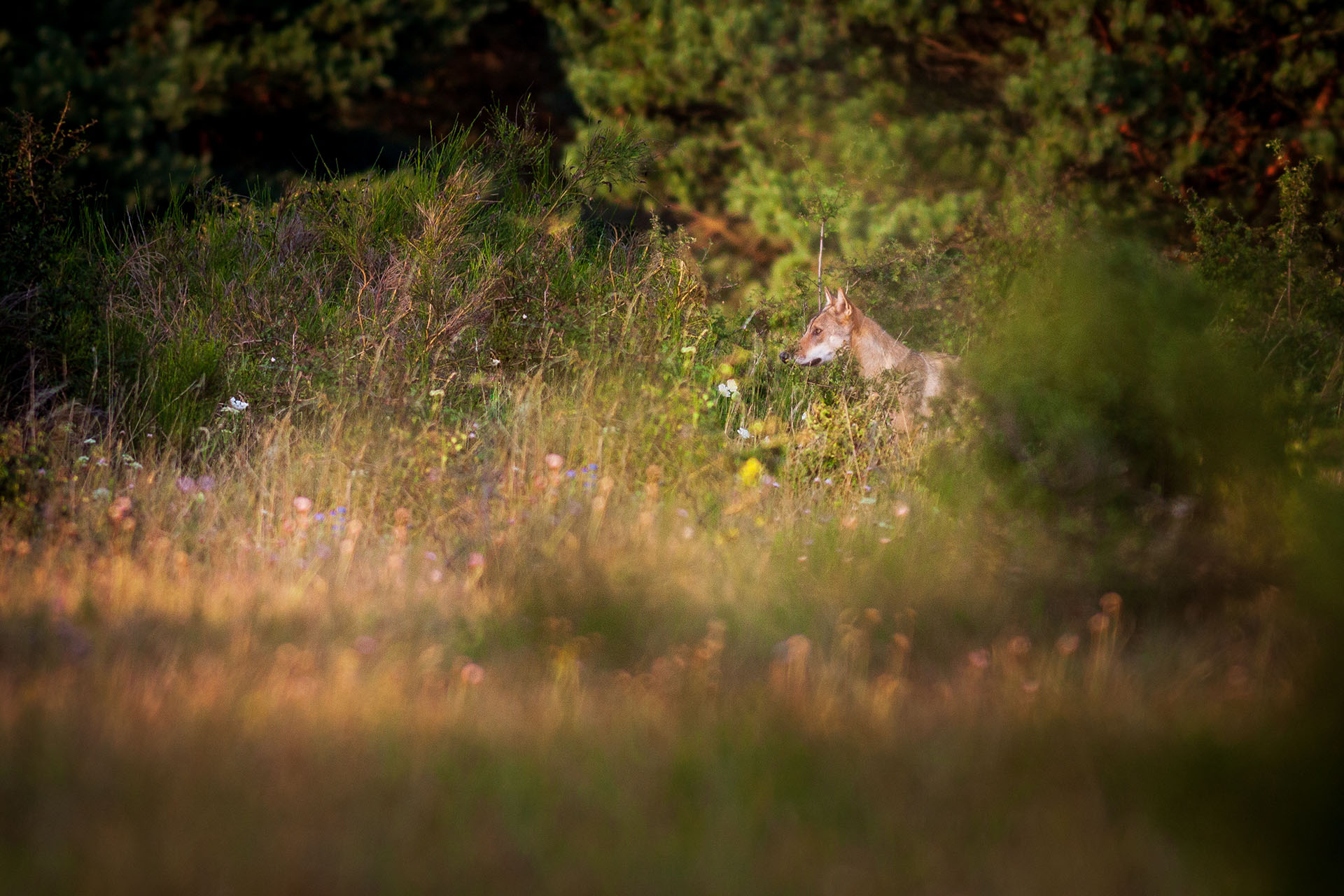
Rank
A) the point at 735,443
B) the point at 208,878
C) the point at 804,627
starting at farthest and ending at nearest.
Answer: the point at 735,443 → the point at 804,627 → the point at 208,878

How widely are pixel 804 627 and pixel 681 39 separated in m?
13.1

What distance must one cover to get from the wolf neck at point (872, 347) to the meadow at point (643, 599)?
1.45 ft

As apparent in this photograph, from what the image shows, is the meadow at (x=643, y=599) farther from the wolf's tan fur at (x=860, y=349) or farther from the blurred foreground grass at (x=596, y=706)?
the wolf's tan fur at (x=860, y=349)

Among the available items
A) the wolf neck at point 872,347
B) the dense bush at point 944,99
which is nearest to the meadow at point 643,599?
the wolf neck at point 872,347

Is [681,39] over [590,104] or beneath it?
over

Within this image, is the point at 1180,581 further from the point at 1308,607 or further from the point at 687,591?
the point at 687,591

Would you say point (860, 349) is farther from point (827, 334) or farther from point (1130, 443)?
point (1130, 443)

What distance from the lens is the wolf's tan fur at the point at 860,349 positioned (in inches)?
324

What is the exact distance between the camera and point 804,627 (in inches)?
175

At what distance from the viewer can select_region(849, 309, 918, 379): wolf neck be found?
8.65 meters

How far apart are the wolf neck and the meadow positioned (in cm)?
44

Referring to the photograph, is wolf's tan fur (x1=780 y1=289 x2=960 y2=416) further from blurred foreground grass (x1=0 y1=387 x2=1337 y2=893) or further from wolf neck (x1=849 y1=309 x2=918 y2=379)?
Result: blurred foreground grass (x1=0 y1=387 x2=1337 y2=893)

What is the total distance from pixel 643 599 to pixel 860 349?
177 inches

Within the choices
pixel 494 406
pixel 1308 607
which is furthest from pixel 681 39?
pixel 1308 607
